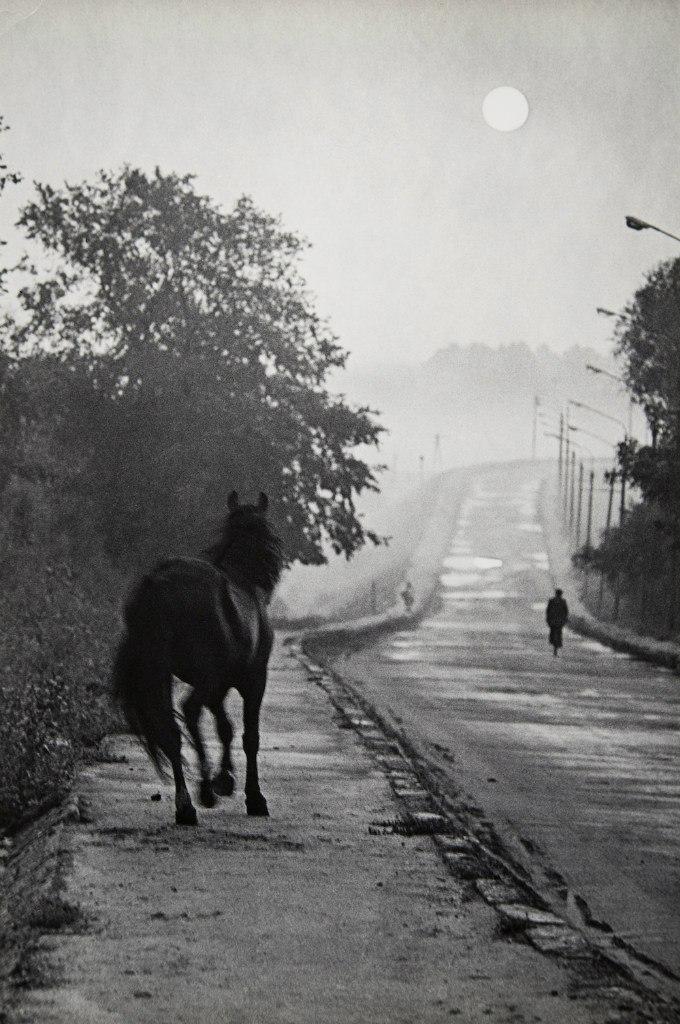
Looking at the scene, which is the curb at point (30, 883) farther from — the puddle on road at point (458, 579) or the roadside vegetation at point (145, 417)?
the puddle on road at point (458, 579)

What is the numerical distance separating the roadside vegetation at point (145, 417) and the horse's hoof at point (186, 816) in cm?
807

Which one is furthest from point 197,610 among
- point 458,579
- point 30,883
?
point 458,579

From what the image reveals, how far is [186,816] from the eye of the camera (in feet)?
35.4

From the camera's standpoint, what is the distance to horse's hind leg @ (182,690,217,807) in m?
11.4

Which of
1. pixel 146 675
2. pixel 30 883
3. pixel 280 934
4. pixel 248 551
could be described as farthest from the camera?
pixel 248 551

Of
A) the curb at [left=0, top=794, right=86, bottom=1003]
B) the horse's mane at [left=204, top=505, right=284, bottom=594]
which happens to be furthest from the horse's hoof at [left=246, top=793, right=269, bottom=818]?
the horse's mane at [left=204, top=505, right=284, bottom=594]

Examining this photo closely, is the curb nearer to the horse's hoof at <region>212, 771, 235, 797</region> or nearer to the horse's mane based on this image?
the horse's hoof at <region>212, 771, 235, 797</region>

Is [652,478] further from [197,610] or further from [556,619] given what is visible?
[197,610]

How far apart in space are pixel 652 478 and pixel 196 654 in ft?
123

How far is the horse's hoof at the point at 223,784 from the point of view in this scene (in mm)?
12297

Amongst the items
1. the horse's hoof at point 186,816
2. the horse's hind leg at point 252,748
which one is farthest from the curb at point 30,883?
the horse's hind leg at point 252,748

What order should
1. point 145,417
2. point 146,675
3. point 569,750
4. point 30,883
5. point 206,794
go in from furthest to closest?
point 145,417
point 569,750
point 206,794
point 146,675
point 30,883

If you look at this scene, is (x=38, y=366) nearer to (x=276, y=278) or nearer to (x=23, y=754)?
(x=276, y=278)

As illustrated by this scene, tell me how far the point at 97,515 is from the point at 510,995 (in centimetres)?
3575
